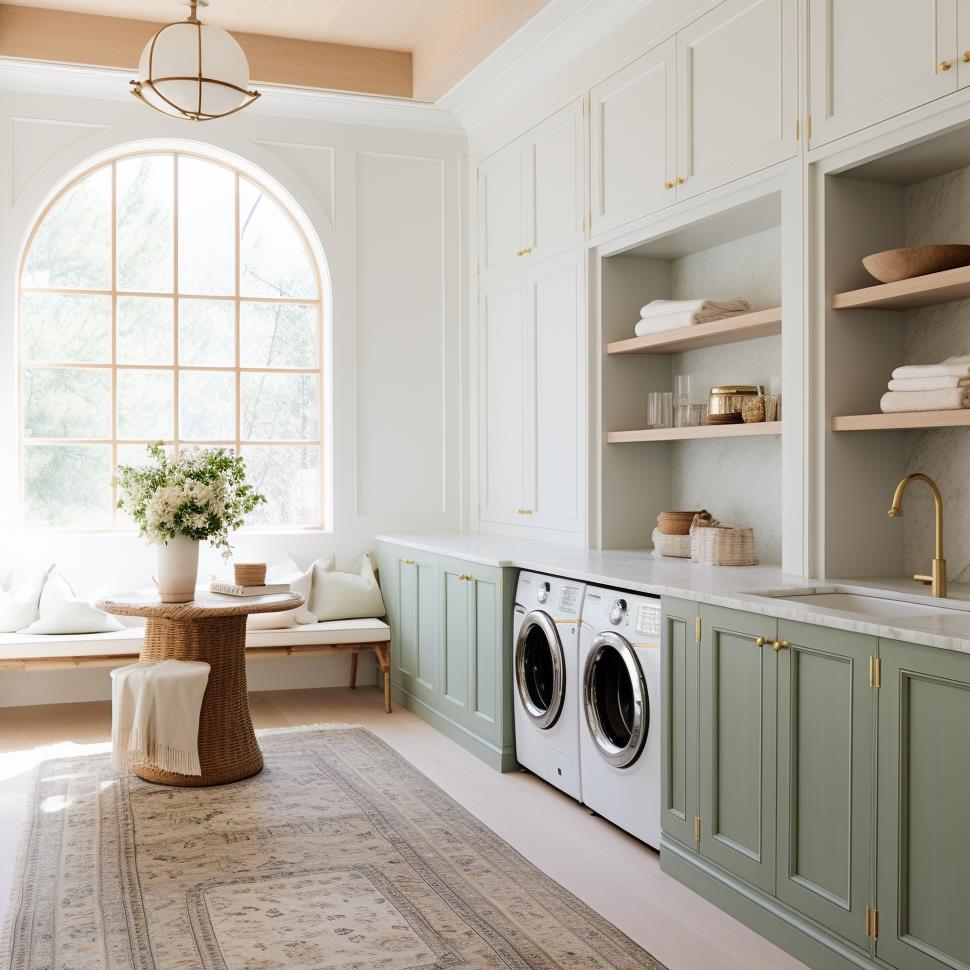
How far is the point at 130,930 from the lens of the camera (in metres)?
2.74

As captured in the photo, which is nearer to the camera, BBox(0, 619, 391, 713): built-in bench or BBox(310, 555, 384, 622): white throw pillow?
BBox(0, 619, 391, 713): built-in bench

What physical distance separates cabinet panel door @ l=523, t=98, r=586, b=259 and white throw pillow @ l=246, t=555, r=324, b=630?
1975mm

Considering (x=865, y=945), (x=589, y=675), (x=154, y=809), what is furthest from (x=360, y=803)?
(x=865, y=945)

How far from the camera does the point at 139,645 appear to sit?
4.85m

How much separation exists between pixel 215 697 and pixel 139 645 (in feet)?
3.20

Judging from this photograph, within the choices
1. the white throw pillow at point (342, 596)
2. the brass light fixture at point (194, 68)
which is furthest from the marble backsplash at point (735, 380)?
the brass light fixture at point (194, 68)

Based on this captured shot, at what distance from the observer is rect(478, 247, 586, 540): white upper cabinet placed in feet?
15.6

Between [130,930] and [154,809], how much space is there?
1010 millimetres

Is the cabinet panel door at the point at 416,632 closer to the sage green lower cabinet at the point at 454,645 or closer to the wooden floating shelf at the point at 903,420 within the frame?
the sage green lower cabinet at the point at 454,645

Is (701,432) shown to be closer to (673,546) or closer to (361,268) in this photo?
(673,546)

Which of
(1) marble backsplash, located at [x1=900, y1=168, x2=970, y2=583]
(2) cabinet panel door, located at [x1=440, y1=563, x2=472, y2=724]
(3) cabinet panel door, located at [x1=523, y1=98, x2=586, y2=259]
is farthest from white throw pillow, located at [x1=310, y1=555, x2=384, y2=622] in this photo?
(1) marble backsplash, located at [x1=900, y1=168, x2=970, y2=583]

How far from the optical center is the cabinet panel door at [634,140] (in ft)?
13.1

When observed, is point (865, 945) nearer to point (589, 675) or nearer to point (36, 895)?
point (589, 675)

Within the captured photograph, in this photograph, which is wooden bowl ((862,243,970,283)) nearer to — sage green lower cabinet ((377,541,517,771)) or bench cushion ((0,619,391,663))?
sage green lower cabinet ((377,541,517,771))
